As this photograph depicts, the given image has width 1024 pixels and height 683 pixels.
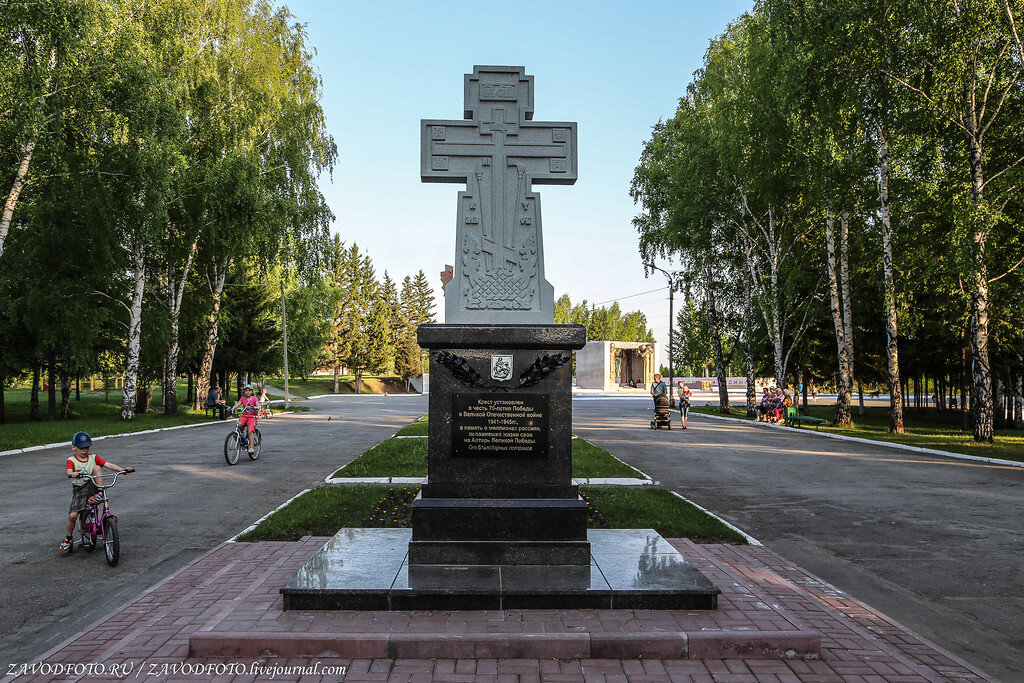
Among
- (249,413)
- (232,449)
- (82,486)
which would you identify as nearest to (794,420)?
(249,413)

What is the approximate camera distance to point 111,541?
661 cm

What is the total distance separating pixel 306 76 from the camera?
30.4m

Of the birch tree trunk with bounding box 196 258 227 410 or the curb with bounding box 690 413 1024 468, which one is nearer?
the curb with bounding box 690 413 1024 468

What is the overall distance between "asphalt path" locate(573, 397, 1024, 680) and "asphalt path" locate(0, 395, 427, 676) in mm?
6639

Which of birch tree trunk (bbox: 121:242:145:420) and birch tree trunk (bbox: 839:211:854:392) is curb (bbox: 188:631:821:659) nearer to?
birch tree trunk (bbox: 839:211:854:392)

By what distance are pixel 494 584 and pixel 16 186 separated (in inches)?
739

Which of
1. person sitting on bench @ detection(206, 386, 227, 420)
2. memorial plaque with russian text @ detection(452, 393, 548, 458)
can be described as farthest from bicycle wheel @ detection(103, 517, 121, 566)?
person sitting on bench @ detection(206, 386, 227, 420)

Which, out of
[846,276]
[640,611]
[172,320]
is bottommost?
[640,611]

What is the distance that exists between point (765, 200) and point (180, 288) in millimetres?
24384

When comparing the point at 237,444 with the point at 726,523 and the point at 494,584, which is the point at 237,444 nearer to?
the point at 726,523

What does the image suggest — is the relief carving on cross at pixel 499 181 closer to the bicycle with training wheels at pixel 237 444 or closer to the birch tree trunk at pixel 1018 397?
the bicycle with training wheels at pixel 237 444

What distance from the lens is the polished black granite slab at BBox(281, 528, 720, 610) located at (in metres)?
4.81

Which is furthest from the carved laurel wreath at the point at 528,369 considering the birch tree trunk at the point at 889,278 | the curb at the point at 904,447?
the birch tree trunk at the point at 889,278

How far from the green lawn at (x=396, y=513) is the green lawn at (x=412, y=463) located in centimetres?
147
